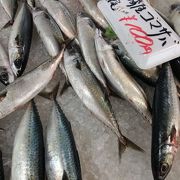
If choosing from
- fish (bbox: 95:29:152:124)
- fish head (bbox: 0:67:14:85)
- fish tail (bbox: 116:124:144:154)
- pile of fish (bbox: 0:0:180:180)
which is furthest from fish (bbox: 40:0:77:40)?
fish tail (bbox: 116:124:144:154)

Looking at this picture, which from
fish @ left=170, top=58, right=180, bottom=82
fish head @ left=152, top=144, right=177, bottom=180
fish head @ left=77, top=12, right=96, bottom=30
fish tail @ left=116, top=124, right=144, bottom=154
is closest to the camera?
fish head @ left=152, top=144, right=177, bottom=180

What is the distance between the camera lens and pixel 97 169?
1560mm

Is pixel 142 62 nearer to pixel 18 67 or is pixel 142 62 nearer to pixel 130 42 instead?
pixel 130 42

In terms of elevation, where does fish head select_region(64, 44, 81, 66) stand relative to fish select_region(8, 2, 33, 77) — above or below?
below

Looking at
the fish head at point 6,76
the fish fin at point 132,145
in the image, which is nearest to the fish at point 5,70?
the fish head at point 6,76

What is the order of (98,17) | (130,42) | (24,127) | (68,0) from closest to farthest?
(24,127), (130,42), (98,17), (68,0)

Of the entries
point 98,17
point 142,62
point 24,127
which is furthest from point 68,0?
point 24,127

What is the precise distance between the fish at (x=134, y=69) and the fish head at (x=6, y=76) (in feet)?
1.50

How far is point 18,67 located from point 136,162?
2.11ft

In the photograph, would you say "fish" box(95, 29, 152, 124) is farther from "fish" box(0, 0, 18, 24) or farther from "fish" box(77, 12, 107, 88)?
"fish" box(0, 0, 18, 24)

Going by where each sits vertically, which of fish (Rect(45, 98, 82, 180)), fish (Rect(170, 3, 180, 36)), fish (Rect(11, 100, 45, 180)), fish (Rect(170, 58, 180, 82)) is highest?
fish (Rect(11, 100, 45, 180))

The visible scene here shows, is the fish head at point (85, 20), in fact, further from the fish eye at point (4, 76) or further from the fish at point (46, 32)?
the fish eye at point (4, 76)

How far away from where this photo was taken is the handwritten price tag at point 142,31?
1.59m

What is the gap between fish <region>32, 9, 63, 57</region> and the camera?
179cm
